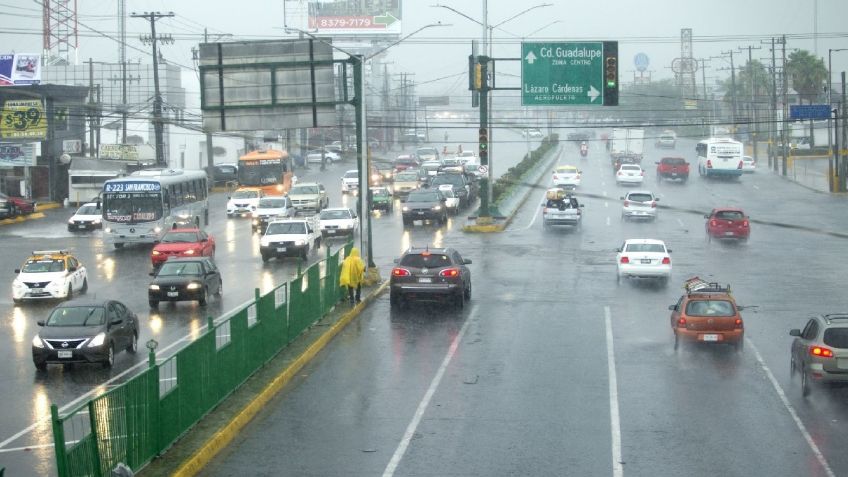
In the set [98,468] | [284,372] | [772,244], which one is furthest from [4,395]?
[772,244]

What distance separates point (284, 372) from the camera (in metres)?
21.9

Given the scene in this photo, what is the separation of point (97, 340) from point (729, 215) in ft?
110

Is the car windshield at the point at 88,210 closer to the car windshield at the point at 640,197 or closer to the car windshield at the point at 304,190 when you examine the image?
the car windshield at the point at 304,190

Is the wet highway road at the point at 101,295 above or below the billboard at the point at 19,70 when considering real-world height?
below

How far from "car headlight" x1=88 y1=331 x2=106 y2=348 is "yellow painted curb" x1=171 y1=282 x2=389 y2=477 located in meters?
3.64

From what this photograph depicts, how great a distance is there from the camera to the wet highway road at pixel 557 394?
16.2 m

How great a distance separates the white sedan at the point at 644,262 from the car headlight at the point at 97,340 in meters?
18.6

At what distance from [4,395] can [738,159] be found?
72.1m

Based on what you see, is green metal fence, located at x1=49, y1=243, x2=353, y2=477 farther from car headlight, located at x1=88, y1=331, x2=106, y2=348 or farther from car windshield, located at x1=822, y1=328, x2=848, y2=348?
car windshield, located at x1=822, y1=328, x2=848, y2=348

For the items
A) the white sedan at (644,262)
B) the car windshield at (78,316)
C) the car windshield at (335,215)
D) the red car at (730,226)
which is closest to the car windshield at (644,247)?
the white sedan at (644,262)

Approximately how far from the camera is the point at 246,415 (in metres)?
18.7

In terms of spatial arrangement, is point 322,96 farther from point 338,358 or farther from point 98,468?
point 98,468

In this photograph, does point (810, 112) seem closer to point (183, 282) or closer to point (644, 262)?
point (644, 262)

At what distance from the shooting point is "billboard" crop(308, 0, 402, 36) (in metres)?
192
